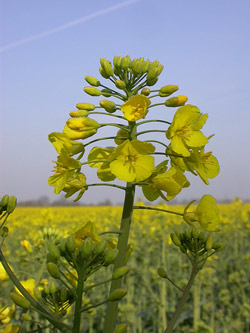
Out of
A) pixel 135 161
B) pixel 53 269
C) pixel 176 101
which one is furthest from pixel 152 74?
pixel 53 269

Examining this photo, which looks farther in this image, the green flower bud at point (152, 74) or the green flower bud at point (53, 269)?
the green flower bud at point (152, 74)

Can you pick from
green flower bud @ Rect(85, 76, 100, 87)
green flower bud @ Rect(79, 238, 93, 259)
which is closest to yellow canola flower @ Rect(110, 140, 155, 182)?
green flower bud @ Rect(79, 238, 93, 259)

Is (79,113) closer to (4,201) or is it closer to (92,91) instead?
(92,91)

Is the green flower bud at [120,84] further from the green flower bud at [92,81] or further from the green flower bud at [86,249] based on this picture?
the green flower bud at [86,249]

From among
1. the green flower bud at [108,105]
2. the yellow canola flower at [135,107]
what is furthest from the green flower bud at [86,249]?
the green flower bud at [108,105]

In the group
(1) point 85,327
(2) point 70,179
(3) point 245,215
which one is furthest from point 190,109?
(3) point 245,215

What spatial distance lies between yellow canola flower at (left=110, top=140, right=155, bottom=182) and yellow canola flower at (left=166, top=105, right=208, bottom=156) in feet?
0.40

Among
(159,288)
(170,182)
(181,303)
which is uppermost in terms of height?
(170,182)

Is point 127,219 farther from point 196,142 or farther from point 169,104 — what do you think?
point 169,104

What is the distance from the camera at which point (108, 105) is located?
162 centimetres

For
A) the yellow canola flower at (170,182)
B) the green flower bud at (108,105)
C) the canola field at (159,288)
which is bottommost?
the canola field at (159,288)

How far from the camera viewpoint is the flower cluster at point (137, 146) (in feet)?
4.88

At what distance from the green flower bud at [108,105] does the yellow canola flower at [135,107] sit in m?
0.13

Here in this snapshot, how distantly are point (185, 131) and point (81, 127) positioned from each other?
18.1 inches
